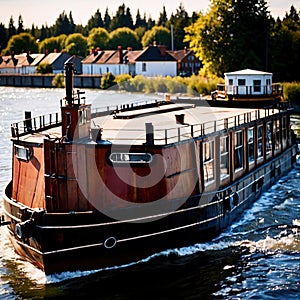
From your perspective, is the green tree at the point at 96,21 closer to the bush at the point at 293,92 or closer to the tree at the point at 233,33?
the tree at the point at 233,33

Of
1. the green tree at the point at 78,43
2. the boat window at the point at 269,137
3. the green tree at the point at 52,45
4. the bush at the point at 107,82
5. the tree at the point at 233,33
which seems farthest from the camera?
the green tree at the point at 52,45

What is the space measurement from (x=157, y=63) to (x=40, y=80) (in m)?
22.5

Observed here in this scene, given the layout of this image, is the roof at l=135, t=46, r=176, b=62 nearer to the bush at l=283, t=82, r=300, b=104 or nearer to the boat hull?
the bush at l=283, t=82, r=300, b=104

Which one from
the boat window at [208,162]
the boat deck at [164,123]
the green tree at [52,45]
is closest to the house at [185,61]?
the green tree at [52,45]

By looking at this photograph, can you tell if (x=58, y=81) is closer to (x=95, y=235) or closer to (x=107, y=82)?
(x=107, y=82)

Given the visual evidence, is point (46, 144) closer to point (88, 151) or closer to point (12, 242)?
point (88, 151)

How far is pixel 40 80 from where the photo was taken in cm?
11431

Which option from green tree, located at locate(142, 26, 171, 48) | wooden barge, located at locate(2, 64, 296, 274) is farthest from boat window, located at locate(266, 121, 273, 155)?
green tree, located at locate(142, 26, 171, 48)

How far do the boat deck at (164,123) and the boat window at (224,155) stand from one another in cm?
47

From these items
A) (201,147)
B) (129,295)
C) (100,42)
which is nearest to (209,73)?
(201,147)

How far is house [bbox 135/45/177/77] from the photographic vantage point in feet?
344

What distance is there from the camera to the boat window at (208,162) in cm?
2028

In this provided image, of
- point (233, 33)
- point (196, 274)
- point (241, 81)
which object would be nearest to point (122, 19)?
point (233, 33)

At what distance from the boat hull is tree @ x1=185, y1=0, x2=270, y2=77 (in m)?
50.2
